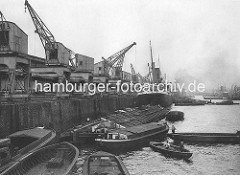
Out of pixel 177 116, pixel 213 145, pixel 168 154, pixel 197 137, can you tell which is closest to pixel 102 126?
pixel 168 154

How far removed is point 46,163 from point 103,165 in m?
5.43

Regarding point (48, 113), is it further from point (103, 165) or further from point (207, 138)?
point (207, 138)

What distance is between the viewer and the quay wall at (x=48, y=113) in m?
27.0

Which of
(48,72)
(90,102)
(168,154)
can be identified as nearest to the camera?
(168,154)

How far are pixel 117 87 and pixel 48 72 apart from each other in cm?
5837

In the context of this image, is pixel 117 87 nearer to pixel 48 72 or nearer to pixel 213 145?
pixel 48 72

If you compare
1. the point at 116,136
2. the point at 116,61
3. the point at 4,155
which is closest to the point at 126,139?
the point at 116,136

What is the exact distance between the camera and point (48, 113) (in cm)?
3453

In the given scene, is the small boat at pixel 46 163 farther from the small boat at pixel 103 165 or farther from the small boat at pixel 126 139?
the small boat at pixel 126 139

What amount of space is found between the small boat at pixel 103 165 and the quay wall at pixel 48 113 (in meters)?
13.4

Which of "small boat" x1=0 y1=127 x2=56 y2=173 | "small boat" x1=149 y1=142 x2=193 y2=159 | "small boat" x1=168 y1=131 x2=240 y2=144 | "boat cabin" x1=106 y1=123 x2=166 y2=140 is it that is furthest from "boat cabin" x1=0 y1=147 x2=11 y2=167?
"small boat" x1=168 y1=131 x2=240 y2=144

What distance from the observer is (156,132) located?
3678 cm

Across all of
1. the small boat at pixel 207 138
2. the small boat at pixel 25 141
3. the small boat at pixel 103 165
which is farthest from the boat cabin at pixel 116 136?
the small boat at pixel 207 138

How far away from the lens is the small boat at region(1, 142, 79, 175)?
53.3ft
